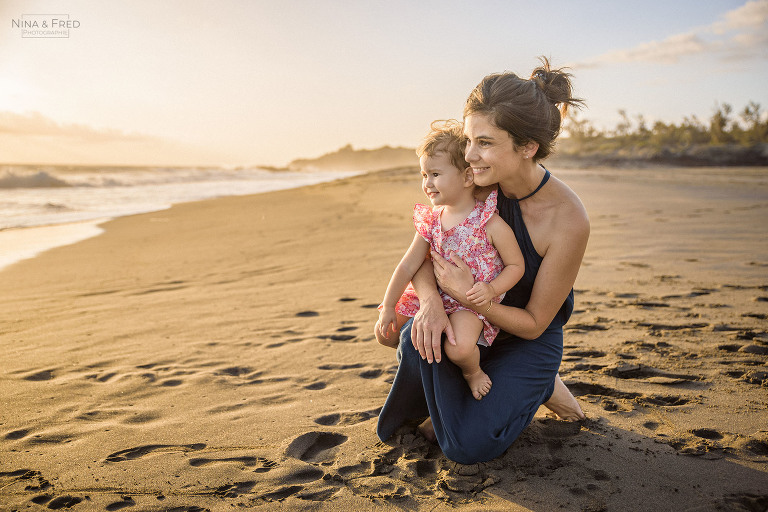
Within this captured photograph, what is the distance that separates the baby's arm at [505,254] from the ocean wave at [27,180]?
2352 cm

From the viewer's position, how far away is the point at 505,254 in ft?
8.29

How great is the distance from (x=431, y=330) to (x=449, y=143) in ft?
3.02

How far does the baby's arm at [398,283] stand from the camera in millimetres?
2686

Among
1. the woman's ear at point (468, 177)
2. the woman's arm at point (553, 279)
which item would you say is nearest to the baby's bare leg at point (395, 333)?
the woman's arm at point (553, 279)

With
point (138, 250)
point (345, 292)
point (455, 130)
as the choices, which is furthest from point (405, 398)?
point (138, 250)

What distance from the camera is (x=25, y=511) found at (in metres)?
2.08

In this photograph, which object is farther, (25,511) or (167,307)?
(167,307)

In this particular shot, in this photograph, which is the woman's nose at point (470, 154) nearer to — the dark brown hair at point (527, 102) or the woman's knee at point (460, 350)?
the dark brown hair at point (527, 102)

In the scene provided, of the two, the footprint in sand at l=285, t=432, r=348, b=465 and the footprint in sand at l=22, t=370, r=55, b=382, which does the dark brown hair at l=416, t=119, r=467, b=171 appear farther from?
the footprint in sand at l=22, t=370, r=55, b=382

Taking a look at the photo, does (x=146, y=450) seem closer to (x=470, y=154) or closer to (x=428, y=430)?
(x=428, y=430)

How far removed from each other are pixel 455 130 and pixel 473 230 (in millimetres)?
510

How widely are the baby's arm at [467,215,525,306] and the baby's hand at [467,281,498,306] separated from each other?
6 centimetres

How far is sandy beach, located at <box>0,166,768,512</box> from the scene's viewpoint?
2.18 meters

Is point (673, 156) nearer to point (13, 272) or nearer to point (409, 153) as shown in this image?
point (13, 272)
